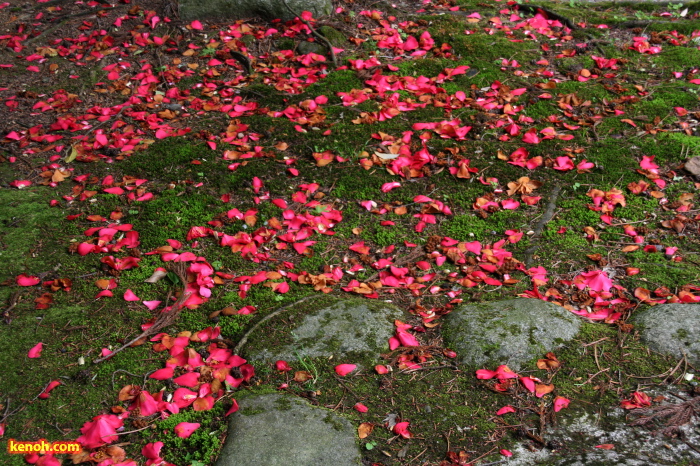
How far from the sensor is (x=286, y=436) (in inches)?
98.2

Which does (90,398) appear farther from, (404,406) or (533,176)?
(533,176)

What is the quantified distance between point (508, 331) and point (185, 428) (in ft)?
5.72

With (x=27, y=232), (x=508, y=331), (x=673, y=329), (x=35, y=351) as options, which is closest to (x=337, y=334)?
(x=508, y=331)

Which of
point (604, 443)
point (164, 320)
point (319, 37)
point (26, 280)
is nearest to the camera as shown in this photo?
point (604, 443)

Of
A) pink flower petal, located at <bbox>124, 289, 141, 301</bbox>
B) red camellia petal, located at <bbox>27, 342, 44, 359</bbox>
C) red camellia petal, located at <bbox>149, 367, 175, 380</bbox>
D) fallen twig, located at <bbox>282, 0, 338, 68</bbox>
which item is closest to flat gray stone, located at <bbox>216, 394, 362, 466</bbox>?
red camellia petal, located at <bbox>149, 367, 175, 380</bbox>

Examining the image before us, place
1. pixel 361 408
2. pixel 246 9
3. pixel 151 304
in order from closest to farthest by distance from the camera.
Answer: pixel 361 408, pixel 151 304, pixel 246 9

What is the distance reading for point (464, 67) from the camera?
18.2 feet

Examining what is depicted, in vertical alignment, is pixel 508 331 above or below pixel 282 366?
above

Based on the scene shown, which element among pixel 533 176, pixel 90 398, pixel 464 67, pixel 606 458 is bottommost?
pixel 90 398

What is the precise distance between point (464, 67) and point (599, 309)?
3134mm

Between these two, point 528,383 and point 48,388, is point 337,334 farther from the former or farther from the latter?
point 48,388

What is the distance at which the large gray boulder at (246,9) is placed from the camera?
250 inches

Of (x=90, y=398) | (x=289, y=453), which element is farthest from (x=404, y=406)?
(x=90, y=398)

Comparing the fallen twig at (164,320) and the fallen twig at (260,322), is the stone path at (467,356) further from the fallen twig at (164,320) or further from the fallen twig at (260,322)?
the fallen twig at (164,320)
